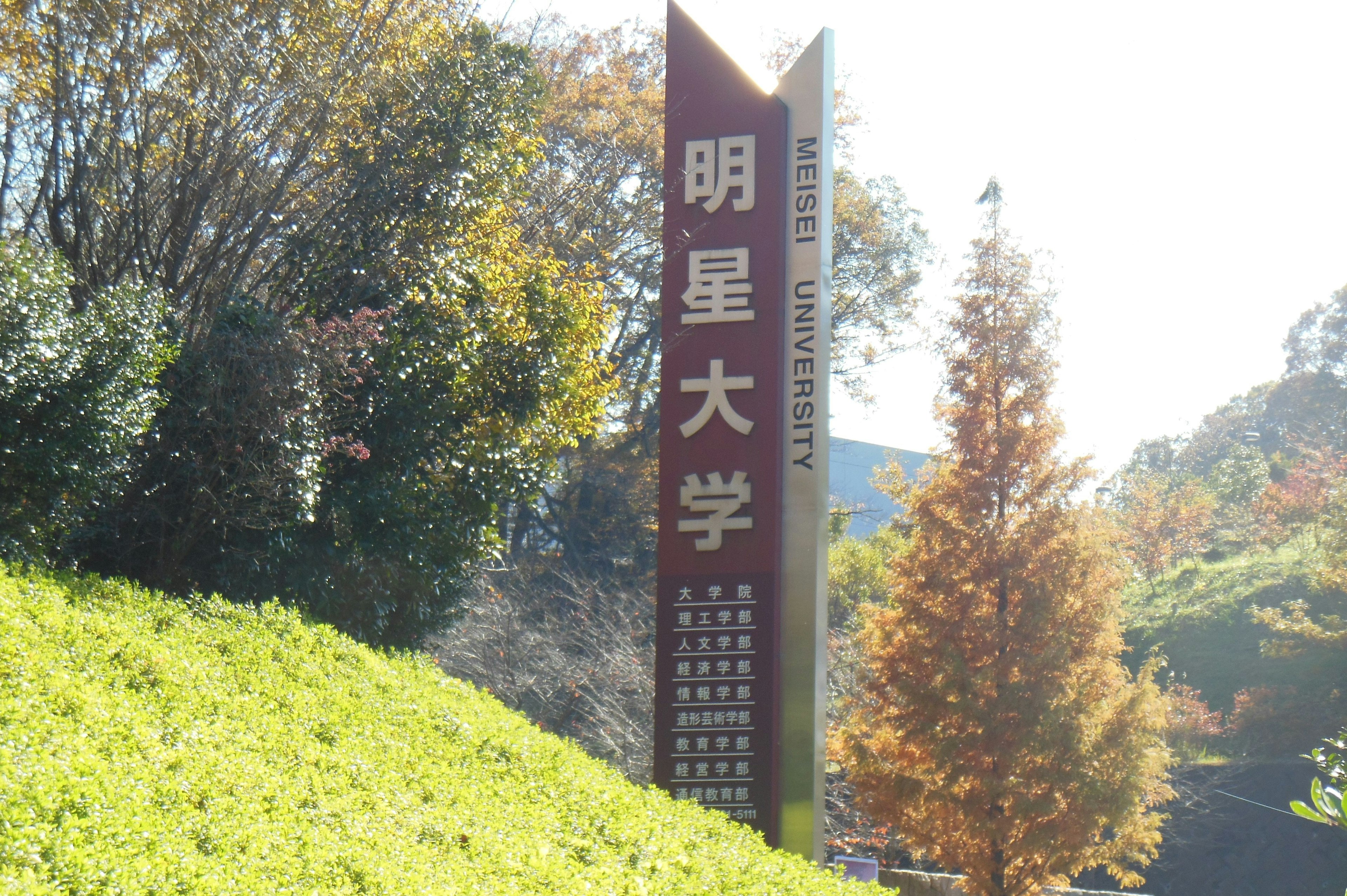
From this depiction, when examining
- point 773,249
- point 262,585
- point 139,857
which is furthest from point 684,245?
point 139,857

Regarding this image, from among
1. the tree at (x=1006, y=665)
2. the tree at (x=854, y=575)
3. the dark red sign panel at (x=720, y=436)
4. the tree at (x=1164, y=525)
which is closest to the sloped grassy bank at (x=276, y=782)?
the dark red sign panel at (x=720, y=436)

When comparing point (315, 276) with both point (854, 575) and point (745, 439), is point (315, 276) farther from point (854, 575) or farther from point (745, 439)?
point (854, 575)

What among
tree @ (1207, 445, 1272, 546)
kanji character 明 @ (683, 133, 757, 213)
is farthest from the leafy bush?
tree @ (1207, 445, 1272, 546)

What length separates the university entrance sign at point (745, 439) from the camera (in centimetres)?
709

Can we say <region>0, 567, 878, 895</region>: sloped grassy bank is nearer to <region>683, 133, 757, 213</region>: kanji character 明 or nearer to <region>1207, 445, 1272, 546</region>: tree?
<region>683, 133, 757, 213</region>: kanji character 明

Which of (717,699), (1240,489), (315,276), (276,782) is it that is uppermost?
(1240,489)

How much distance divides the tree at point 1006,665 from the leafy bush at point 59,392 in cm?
702

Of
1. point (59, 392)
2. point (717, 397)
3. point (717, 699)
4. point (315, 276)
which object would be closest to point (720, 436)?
point (717, 397)

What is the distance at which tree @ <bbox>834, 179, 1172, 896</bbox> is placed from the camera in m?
9.67

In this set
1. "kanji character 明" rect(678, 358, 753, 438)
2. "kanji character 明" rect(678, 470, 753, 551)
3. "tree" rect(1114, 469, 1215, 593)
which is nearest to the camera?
"kanji character 明" rect(678, 470, 753, 551)

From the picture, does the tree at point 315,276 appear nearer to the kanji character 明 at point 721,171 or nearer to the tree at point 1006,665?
the kanji character 明 at point 721,171

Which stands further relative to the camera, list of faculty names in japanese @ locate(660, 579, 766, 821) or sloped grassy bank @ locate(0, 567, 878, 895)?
list of faculty names in japanese @ locate(660, 579, 766, 821)

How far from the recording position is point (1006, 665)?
32.6 feet

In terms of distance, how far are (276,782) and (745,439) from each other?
172 inches
